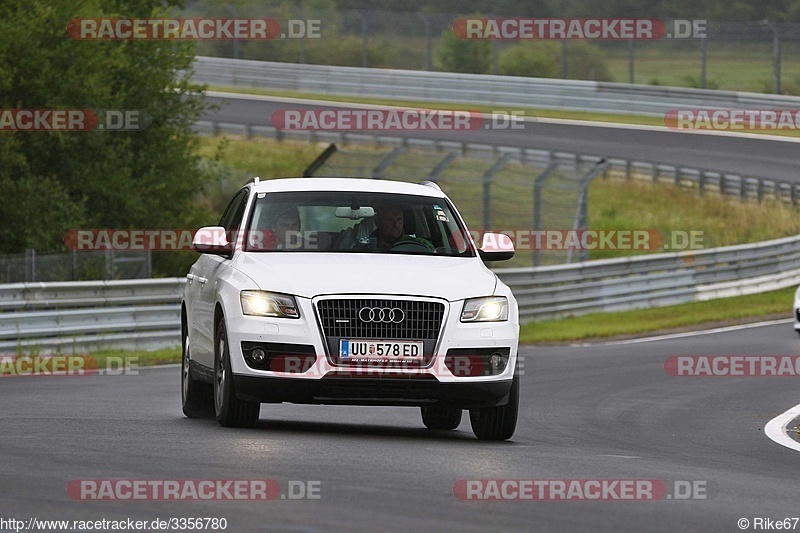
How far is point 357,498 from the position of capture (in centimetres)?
759

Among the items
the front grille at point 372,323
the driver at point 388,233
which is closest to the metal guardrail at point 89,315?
the driver at point 388,233

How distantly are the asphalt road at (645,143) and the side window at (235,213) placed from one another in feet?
93.4

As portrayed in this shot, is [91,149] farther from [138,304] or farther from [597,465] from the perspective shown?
[597,465]

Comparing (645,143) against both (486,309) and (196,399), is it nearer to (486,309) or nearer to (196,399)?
(196,399)

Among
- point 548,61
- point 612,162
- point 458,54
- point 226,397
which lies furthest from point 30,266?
point 548,61

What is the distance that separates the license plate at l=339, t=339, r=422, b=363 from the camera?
1024 centimetres

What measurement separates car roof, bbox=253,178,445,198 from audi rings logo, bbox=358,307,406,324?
152cm

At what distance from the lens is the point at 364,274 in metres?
10.4

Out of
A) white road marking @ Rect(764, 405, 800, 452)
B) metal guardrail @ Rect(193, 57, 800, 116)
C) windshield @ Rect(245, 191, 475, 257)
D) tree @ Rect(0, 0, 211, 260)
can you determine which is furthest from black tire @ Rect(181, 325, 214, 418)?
metal guardrail @ Rect(193, 57, 800, 116)

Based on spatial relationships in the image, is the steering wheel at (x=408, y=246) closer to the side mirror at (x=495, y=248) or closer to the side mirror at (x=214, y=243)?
the side mirror at (x=495, y=248)

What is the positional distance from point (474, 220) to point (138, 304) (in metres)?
11.5

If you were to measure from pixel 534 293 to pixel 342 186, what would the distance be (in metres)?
16.3

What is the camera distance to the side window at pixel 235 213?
11730 millimetres

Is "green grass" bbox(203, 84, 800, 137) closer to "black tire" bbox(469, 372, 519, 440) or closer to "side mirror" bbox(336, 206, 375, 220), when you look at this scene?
"side mirror" bbox(336, 206, 375, 220)
